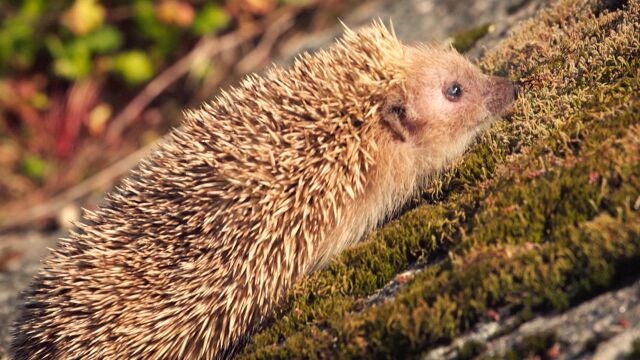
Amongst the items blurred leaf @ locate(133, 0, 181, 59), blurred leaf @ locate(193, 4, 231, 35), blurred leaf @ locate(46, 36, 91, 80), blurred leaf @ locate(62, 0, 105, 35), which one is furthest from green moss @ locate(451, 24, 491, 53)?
blurred leaf @ locate(46, 36, 91, 80)

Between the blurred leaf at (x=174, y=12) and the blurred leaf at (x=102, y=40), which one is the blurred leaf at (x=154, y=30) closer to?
the blurred leaf at (x=174, y=12)

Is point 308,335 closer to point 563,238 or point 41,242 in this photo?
point 563,238

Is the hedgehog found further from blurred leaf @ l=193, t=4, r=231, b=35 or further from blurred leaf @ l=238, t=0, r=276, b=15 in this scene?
blurred leaf @ l=238, t=0, r=276, b=15

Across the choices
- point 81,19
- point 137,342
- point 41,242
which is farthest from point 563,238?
point 81,19

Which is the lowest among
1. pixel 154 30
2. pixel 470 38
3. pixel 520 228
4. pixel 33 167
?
pixel 520 228

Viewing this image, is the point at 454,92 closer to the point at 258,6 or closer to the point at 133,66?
the point at 258,6

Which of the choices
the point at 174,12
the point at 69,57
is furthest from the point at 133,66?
the point at 174,12

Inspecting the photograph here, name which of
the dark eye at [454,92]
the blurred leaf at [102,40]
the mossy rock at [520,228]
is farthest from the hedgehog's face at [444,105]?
the blurred leaf at [102,40]
